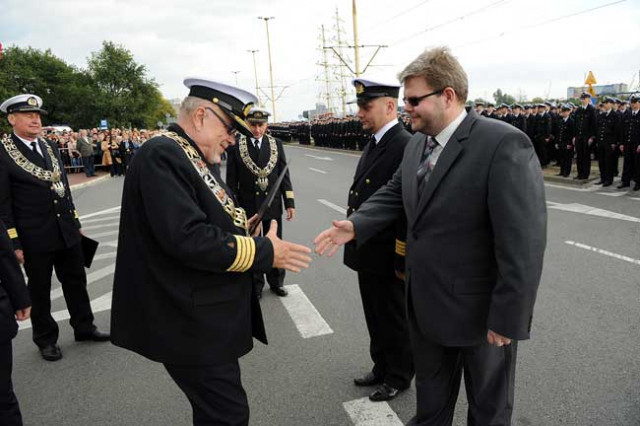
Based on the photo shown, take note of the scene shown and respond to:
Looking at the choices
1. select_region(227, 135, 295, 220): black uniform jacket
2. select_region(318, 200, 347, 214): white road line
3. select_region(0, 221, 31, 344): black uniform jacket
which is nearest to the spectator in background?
select_region(318, 200, 347, 214): white road line

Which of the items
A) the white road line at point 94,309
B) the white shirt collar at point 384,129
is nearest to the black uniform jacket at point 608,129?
the white shirt collar at point 384,129

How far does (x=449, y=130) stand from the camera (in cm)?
216

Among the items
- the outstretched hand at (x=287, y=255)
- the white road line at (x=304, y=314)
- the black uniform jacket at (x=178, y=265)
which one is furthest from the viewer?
the white road line at (x=304, y=314)

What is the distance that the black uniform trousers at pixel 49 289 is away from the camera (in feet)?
13.1

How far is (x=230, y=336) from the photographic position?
2018 mm

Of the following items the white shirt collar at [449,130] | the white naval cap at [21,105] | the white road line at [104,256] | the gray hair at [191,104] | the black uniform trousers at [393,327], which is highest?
the white naval cap at [21,105]

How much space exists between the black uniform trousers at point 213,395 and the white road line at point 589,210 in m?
7.92

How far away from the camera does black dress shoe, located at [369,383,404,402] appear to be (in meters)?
3.10

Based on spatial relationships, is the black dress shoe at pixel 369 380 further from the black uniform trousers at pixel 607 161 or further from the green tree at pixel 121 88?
the green tree at pixel 121 88

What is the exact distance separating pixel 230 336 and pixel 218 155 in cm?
81

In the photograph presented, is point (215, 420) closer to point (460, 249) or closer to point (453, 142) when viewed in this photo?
point (460, 249)

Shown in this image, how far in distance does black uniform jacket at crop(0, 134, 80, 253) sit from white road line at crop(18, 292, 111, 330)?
4.09 ft

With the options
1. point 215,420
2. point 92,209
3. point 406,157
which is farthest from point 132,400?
point 92,209

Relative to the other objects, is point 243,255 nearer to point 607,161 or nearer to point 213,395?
point 213,395
